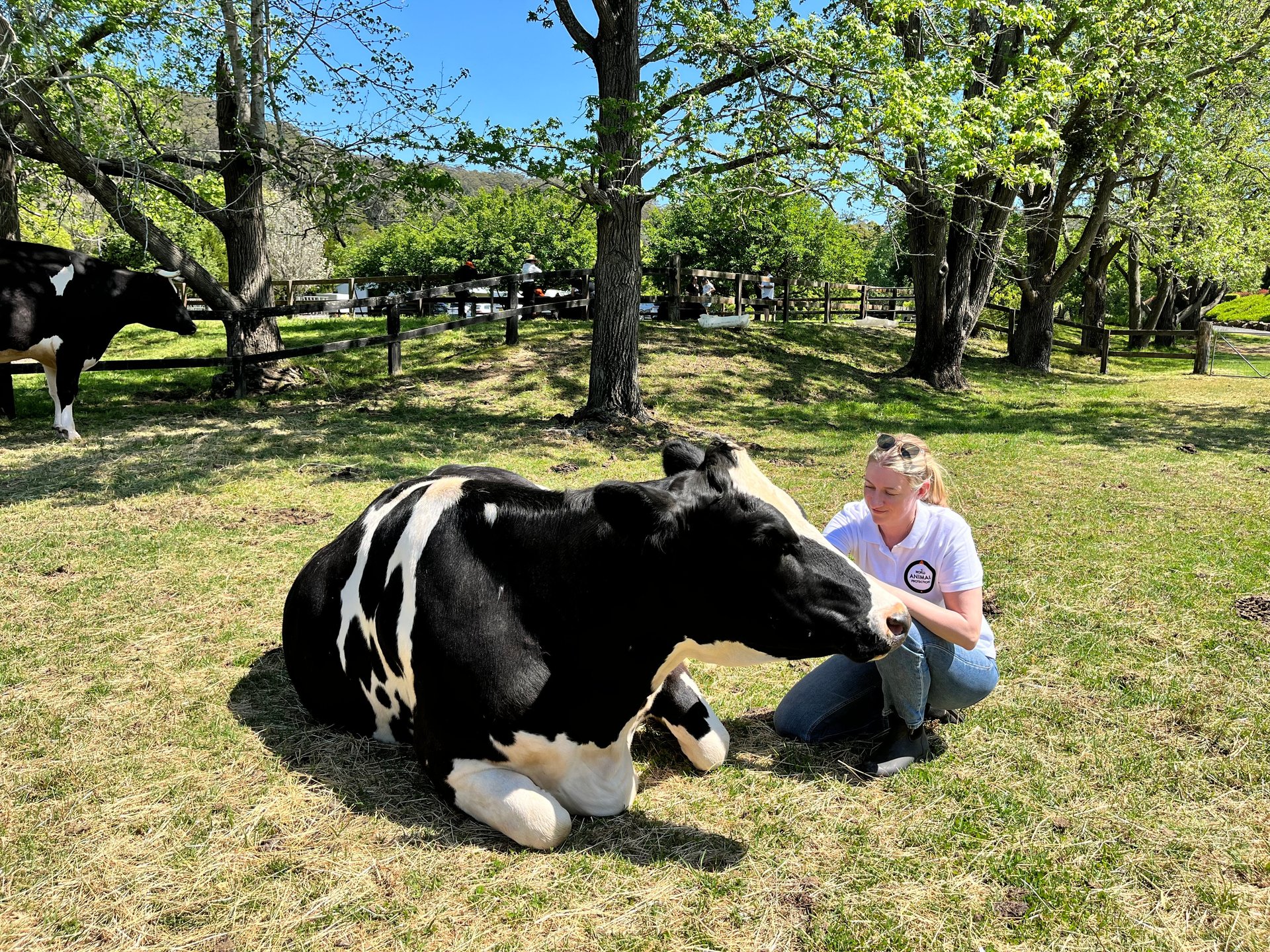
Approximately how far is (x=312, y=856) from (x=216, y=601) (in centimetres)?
291

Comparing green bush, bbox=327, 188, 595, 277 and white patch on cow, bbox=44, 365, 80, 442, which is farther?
green bush, bbox=327, 188, 595, 277

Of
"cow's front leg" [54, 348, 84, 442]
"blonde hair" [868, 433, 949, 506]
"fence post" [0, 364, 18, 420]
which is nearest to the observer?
"blonde hair" [868, 433, 949, 506]

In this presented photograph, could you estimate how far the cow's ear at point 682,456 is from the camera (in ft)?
10.3

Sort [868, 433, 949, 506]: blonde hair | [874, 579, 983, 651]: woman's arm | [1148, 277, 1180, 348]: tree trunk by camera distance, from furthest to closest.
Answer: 1. [1148, 277, 1180, 348]: tree trunk
2. [868, 433, 949, 506]: blonde hair
3. [874, 579, 983, 651]: woman's arm

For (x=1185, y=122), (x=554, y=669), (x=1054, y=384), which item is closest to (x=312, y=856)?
(x=554, y=669)

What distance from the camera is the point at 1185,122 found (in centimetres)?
1505

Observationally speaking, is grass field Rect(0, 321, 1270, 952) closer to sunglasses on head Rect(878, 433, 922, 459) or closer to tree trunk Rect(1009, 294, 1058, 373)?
sunglasses on head Rect(878, 433, 922, 459)

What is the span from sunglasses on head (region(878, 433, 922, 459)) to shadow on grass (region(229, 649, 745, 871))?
162 centimetres

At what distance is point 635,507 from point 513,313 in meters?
13.8

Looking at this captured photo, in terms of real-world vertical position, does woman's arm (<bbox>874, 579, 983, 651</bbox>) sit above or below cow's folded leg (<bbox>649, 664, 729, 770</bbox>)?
above

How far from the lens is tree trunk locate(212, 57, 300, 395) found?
1306cm

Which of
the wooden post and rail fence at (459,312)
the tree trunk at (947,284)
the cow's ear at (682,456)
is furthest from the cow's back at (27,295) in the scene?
the tree trunk at (947,284)

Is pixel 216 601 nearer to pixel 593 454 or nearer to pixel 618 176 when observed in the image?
pixel 593 454

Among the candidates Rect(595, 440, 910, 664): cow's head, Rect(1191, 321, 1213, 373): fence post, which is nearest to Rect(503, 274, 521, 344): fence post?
Rect(595, 440, 910, 664): cow's head
